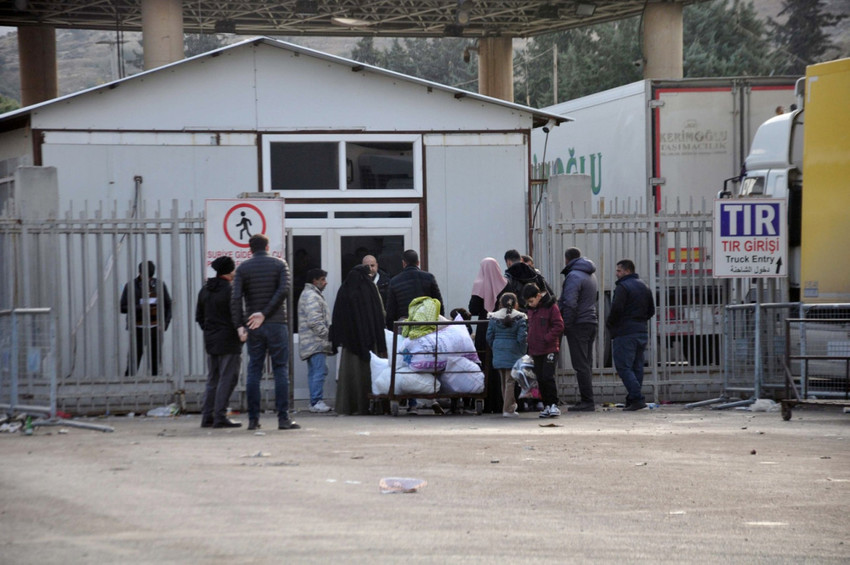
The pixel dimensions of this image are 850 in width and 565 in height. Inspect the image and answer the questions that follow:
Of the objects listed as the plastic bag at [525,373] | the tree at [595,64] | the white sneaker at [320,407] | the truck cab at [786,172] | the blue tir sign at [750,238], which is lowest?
the white sneaker at [320,407]

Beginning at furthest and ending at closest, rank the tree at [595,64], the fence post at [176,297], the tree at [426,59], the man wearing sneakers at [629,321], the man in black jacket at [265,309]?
the tree at [426,59] → the tree at [595,64] → the man wearing sneakers at [629,321] → the fence post at [176,297] → the man in black jacket at [265,309]

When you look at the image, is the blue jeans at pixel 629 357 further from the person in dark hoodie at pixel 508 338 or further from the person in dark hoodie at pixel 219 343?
the person in dark hoodie at pixel 219 343

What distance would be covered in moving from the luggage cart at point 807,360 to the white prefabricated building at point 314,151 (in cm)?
504

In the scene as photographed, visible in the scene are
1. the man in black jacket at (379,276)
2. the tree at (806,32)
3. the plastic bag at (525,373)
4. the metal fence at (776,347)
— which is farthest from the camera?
the tree at (806,32)

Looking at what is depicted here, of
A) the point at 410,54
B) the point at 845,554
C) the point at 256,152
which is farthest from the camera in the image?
the point at 410,54

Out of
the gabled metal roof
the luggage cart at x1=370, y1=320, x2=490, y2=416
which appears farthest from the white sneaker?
the gabled metal roof

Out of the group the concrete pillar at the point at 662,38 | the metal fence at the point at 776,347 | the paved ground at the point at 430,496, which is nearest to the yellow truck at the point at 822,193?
the metal fence at the point at 776,347

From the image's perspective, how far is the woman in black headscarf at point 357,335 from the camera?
1563 cm

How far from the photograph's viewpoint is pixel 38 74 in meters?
35.2

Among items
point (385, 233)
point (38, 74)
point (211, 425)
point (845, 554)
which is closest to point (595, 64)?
point (38, 74)

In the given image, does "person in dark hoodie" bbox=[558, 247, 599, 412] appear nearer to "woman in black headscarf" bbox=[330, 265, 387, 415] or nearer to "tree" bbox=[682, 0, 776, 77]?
"woman in black headscarf" bbox=[330, 265, 387, 415]

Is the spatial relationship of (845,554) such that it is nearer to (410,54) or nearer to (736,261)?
(736,261)

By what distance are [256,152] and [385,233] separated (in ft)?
6.66

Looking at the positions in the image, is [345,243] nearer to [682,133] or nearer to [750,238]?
[682,133]
